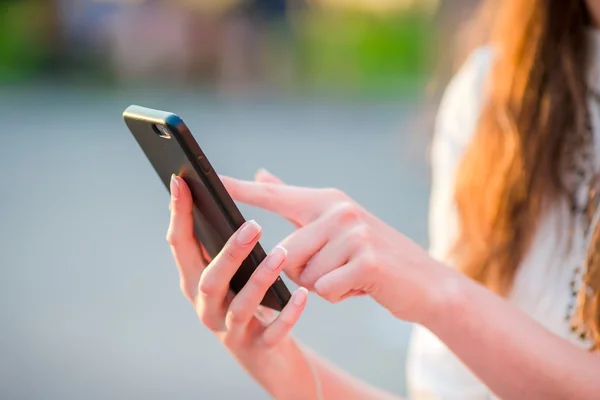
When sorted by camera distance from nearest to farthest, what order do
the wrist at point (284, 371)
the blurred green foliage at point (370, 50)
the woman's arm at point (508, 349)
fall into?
1. the woman's arm at point (508, 349)
2. the wrist at point (284, 371)
3. the blurred green foliage at point (370, 50)

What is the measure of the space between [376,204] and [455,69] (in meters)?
3.59

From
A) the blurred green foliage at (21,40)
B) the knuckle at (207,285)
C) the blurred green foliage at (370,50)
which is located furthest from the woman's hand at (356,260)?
the blurred green foliage at (21,40)

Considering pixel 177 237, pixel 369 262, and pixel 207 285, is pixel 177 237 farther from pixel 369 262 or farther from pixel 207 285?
pixel 369 262

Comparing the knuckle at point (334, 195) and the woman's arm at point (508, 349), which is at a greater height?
the knuckle at point (334, 195)

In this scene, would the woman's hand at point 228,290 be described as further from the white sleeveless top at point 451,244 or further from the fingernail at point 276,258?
the white sleeveless top at point 451,244

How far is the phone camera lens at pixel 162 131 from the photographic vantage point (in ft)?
3.10

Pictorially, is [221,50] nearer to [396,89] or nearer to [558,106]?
[396,89]

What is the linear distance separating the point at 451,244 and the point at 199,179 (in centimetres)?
72

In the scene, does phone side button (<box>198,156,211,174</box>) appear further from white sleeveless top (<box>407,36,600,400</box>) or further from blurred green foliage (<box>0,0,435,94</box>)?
blurred green foliage (<box>0,0,435,94</box>)

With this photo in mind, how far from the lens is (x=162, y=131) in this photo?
978 mm

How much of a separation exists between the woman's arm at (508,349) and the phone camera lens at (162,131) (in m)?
0.41

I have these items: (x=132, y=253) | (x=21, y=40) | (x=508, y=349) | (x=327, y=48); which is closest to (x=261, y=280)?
(x=508, y=349)

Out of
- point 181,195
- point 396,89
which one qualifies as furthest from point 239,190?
point 396,89

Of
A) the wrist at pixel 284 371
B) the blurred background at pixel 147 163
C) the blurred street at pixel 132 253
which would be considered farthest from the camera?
the blurred background at pixel 147 163
